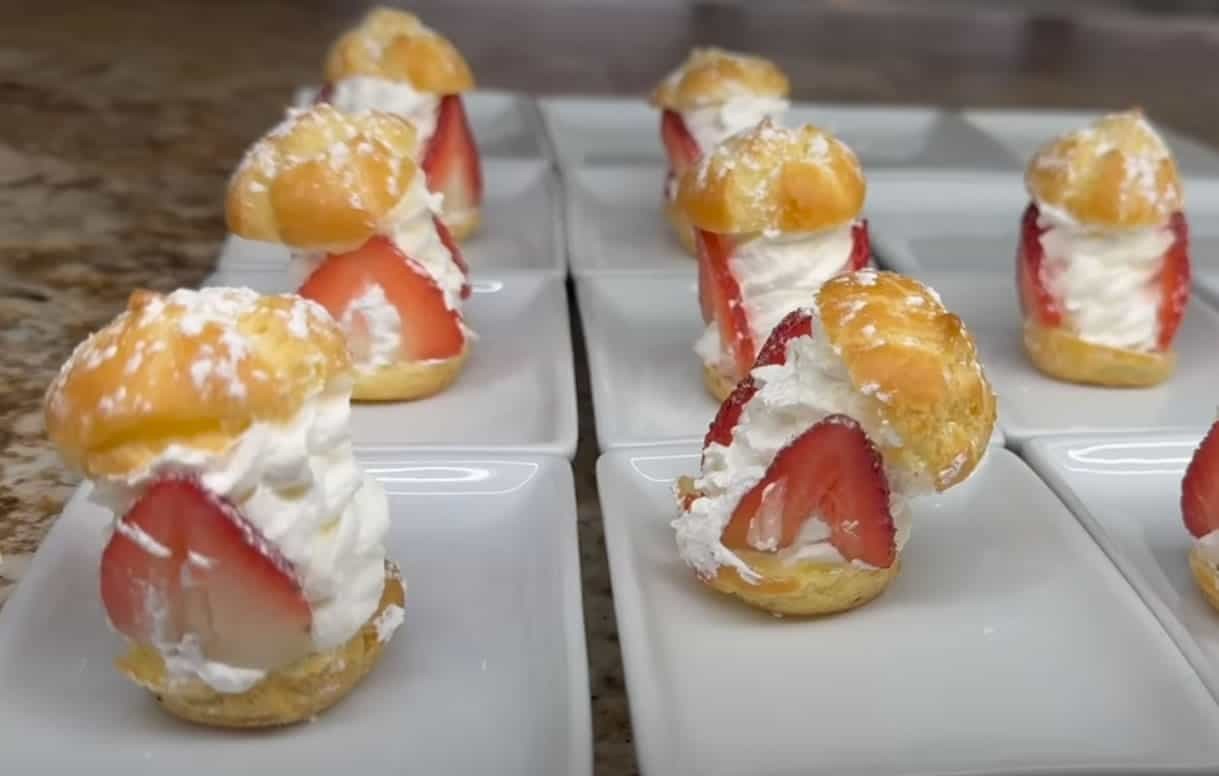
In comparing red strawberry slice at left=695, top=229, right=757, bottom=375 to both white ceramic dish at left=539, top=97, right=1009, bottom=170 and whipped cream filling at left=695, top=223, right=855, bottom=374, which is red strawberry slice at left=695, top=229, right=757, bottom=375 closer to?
whipped cream filling at left=695, top=223, right=855, bottom=374

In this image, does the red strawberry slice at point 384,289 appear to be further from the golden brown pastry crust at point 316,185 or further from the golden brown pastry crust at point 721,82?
the golden brown pastry crust at point 721,82

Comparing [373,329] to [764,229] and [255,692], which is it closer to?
[764,229]

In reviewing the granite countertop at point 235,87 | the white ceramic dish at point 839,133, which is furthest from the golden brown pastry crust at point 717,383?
the white ceramic dish at point 839,133

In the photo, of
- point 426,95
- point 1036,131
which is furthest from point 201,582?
point 1036,131

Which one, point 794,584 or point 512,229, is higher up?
point 794,584

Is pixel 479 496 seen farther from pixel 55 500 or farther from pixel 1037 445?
pixel 1037 445

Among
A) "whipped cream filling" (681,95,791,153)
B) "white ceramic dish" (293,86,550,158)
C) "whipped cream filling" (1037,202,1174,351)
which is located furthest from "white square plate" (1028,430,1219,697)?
"white ceramic dish" (293,86,550,158)
